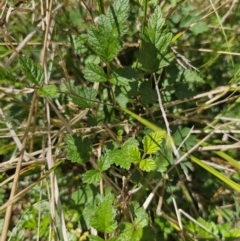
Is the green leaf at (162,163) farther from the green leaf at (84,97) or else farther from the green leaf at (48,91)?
the green leaf at (48,91)

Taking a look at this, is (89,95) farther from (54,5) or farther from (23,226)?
(23,226)

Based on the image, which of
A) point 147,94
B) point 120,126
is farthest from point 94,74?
point 120,126

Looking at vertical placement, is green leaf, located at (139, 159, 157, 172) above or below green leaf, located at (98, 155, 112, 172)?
below

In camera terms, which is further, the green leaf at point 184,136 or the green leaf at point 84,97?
the green leaf at point 184,136

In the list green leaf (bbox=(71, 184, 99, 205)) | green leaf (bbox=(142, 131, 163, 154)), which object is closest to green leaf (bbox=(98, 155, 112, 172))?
green leaf (bbox=(142, 131, 163, 154))

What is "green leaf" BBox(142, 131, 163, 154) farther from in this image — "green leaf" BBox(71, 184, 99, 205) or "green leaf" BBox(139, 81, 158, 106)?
"green leaf" BBox(71, 184, 99, 205)

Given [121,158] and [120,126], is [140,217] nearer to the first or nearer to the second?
[121,158]

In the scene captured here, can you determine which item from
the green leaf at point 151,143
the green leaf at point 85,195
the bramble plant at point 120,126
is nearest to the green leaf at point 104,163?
the bramble plant at point 120,126

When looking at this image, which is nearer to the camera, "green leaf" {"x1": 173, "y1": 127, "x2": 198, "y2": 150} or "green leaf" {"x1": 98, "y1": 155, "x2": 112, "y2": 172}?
"green leaf" {"x1": 98, "y1": 155, "x2": 112, "y2": 172}
